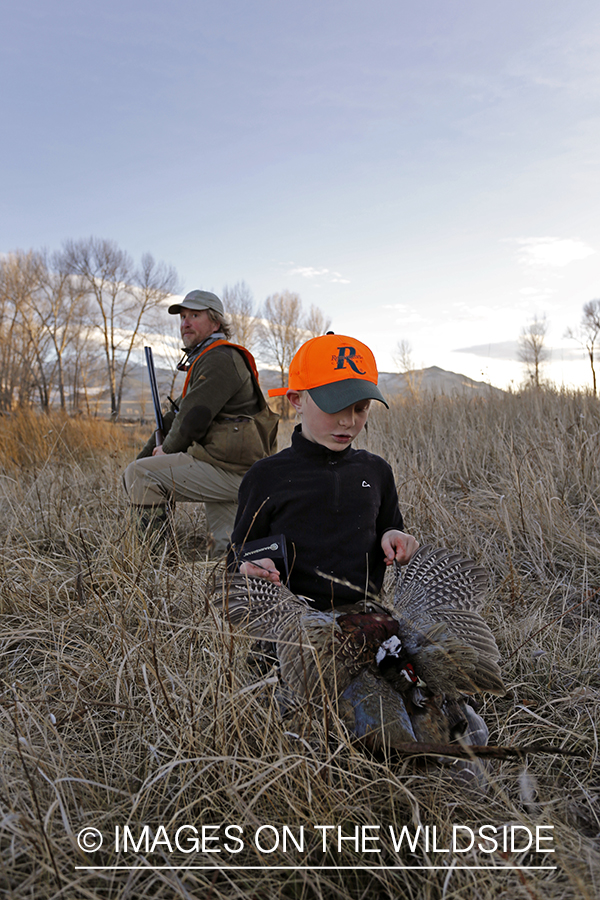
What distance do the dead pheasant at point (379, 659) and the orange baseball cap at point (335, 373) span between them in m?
0.72

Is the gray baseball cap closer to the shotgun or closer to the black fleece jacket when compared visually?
the shotgun

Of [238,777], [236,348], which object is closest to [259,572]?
[238,777]

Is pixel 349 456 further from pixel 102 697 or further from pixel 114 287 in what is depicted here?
pixel 114 287

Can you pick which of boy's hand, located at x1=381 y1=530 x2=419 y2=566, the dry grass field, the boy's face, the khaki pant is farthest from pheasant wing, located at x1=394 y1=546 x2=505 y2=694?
the khaki pant

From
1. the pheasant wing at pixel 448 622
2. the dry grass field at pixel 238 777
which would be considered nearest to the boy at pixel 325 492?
the pheasant wing at pixel 448 622

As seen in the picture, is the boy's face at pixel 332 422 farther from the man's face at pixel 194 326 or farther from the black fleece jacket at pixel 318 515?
the man's face at pixel 194 326

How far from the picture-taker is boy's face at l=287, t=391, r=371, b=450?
6.64 feet

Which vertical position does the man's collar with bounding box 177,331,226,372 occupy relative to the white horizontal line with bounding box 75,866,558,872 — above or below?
above

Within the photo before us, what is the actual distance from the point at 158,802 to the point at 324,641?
2.04 ft

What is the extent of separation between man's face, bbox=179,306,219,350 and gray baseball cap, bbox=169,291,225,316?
0.15ft

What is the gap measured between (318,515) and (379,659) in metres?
0.63

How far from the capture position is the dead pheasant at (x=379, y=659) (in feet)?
5.04

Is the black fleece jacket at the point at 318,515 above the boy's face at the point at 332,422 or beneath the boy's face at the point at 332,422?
beneath

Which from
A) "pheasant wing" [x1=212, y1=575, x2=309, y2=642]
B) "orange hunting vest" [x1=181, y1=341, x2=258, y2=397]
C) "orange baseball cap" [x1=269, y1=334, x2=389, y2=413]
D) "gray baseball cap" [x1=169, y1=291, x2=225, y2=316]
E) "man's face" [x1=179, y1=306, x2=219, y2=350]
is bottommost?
"pheasant wing" [x1=212, y1=575, x2=309, y2=642]
